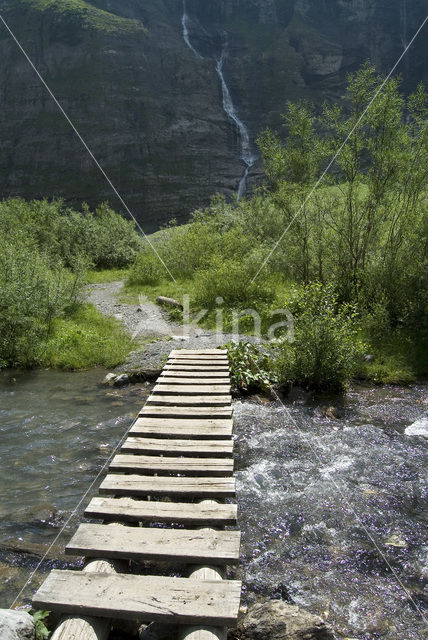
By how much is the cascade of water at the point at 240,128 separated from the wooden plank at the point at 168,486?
71.3 m

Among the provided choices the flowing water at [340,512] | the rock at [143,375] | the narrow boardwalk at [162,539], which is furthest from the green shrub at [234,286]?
the narrow boardwalk at [162,539]

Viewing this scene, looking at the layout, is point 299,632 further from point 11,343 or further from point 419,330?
point 11,343

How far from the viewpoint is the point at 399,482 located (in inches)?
278

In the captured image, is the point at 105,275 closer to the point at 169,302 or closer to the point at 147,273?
the point at 147,273

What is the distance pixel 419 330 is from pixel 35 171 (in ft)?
281

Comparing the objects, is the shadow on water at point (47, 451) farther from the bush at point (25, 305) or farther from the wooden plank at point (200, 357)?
the wooden plank at point (200, 357)

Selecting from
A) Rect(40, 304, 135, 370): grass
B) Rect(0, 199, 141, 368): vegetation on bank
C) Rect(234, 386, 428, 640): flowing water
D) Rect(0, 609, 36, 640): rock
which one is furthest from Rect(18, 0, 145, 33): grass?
Rect(0, 609, 36, 640): rock

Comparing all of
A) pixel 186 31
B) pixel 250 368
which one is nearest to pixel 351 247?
pixel 250 368

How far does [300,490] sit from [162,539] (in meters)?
3.22

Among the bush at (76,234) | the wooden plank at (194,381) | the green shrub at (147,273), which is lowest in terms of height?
the wooden plank at (194,381)

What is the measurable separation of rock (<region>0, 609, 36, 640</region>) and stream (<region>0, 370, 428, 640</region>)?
139cm

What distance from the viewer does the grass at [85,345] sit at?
44.9 ft

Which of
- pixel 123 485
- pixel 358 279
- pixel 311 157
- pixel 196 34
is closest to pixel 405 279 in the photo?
pixel 358 279

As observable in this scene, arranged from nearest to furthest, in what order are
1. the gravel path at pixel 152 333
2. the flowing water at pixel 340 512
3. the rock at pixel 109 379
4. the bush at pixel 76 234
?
1. the flowing water at pixel 340 512
2. the rock at pixel 109 379
3. the gravel path at pixel 152 333
4. the bush at pixel 76 234
